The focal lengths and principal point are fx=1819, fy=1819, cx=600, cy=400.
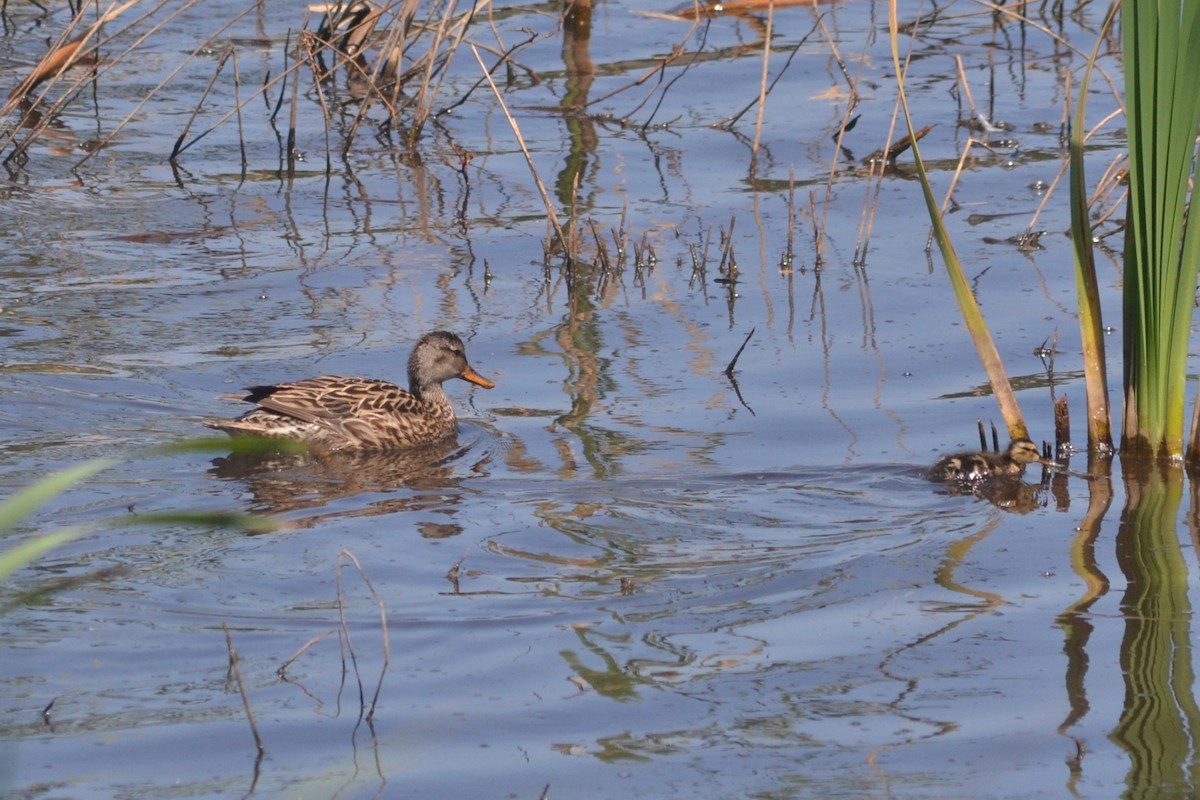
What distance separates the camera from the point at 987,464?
6543 millimetres

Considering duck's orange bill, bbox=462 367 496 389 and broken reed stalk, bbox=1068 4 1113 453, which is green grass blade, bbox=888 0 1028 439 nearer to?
broken reed stalk, bbox=1068 4 1113 453

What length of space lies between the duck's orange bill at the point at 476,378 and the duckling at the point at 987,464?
220cm

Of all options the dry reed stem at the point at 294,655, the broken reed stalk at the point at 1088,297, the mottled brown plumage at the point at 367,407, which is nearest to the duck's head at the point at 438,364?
the mottled brown plumage at the point at 367,407

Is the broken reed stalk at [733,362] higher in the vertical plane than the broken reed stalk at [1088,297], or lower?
lower

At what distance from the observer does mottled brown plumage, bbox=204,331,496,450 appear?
7.56 m

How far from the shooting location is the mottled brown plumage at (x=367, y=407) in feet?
24.8

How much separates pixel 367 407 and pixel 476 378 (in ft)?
1.71

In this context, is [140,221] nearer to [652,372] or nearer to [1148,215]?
[652,372]

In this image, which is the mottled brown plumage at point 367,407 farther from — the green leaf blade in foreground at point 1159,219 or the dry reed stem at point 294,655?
the green leaf blade in foreground at point 1159,219

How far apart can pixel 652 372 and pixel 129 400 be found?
2.27 m

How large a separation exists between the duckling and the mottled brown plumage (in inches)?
89.6

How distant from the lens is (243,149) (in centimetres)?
1107

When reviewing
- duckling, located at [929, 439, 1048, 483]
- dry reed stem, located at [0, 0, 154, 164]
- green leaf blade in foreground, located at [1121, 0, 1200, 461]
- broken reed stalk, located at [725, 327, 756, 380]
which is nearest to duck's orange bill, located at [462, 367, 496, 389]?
broken reed stalk, located at [725, 327, 756, 380]

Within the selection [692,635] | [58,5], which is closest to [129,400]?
[692,635]
